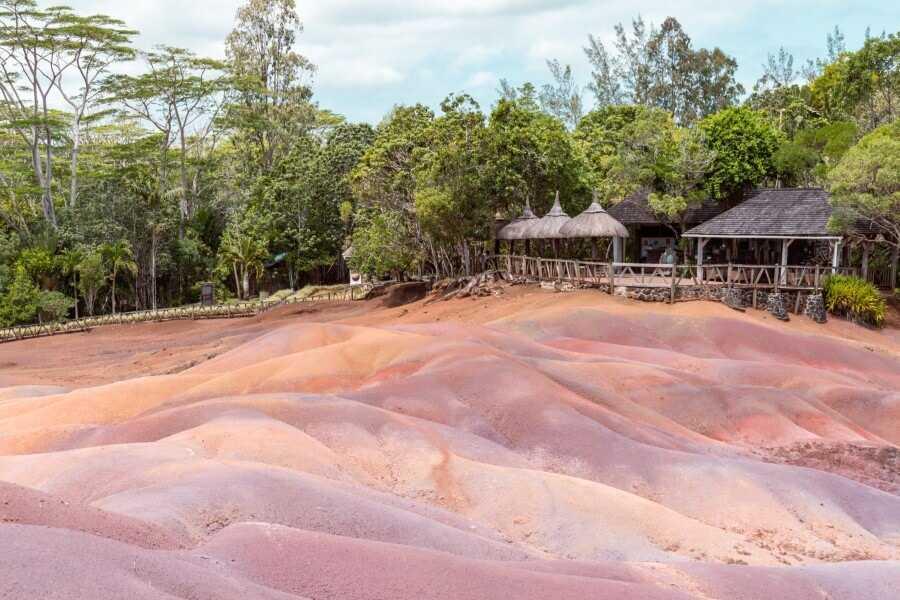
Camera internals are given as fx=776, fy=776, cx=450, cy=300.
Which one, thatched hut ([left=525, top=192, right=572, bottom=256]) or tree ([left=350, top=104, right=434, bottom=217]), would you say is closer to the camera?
thatched hut ([left=525, top=192, right=572, bottom=256])

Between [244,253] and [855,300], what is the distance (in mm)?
35503

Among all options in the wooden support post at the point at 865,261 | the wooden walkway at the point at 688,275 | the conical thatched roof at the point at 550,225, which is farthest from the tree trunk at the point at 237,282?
the wooden support post at the point at 865,261

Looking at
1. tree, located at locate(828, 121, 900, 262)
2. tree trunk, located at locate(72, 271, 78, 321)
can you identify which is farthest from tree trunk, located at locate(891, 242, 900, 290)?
tree trunk, located at locate(72, 271, 78, 321)

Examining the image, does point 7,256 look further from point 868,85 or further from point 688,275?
point 868,85

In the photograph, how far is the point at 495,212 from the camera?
40.3 metres

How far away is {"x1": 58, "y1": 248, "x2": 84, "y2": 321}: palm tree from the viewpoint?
4388 centimetres

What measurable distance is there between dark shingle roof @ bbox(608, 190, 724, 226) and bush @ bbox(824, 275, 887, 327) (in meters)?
8.52

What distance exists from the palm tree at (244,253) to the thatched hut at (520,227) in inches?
721

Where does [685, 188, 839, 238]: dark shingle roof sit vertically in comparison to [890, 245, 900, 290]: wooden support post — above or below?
above

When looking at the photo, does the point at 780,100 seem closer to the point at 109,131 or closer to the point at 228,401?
the point at 228,401

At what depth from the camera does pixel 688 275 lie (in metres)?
36.1

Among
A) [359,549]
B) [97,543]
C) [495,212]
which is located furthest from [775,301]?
[97,543]

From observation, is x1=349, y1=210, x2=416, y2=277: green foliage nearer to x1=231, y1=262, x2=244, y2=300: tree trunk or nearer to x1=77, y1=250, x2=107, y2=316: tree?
x1=231, y1=262, x2=244, y2=300: tree trunk

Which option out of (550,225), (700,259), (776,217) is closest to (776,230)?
(776,217)
